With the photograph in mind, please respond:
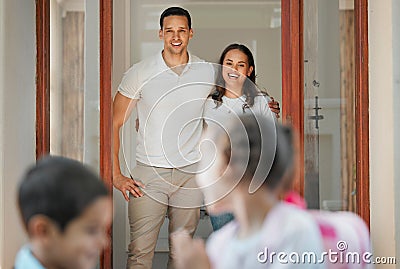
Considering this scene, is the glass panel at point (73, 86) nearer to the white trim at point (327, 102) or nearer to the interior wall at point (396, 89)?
the white trim at point (327, 102)

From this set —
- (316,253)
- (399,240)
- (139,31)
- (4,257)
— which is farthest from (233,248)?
(139,31)

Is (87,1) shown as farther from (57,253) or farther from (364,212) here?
(57,253)

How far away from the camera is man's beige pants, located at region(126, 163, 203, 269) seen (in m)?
3.98

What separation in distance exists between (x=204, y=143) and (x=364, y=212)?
0.91 meters

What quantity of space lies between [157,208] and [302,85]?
35.5 inches

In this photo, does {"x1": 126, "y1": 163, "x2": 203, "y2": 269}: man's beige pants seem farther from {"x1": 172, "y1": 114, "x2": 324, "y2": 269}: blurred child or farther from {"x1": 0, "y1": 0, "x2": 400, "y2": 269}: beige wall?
{"x1": 172, "y1": 114, "x2": 324, "y2": 269}: blurred child

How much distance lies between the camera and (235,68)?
4176 millimetres

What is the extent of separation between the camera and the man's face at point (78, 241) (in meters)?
1.76

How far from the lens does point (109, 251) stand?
12.6 feet

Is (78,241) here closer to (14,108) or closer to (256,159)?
(256,159)

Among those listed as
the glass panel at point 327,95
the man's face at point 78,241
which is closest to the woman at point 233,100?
the glass panel at point 327,95

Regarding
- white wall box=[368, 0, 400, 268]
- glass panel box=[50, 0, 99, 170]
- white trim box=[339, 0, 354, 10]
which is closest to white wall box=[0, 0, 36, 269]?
glass panel box=[50, 0, 99, 170]

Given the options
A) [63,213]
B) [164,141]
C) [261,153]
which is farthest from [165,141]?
[63,213]

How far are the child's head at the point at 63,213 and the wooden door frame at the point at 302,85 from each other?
201 cm
